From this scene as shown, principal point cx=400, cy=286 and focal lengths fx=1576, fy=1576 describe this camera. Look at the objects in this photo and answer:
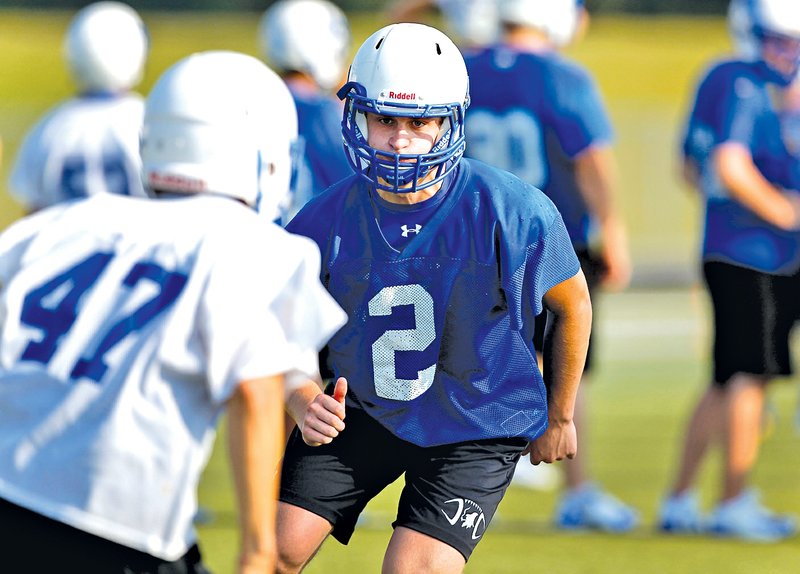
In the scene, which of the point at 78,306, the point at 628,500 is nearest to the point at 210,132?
the point at 78,306

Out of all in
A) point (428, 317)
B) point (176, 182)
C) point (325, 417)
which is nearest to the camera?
point (176, 182)

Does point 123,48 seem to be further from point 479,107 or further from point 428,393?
point 428,393

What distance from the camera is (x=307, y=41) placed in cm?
646

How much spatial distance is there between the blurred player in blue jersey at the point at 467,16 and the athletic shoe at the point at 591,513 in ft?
6.15

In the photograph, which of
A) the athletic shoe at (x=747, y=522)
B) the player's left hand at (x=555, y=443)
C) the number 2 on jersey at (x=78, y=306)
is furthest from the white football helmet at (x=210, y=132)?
the athletic shoe at (x=747, y=522)

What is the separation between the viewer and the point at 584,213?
20.0 ft

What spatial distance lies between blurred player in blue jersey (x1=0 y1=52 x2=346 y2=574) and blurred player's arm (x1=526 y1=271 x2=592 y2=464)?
3.26ft

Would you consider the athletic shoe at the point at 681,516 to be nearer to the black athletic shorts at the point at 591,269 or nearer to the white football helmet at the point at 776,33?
the black athletic shorts at the point at 591,269

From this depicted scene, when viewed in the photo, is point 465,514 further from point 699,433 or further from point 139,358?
point 699,433

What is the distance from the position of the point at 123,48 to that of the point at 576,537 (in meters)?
2.72

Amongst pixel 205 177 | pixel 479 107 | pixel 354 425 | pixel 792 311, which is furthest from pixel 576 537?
pixel 205 177

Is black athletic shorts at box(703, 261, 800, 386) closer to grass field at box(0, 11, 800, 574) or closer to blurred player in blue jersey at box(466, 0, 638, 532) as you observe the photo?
blurred player in blue jersey at box(466, 0, 638, 532)

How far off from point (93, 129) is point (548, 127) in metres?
1.76

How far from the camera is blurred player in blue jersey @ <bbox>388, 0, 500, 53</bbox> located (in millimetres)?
6781
